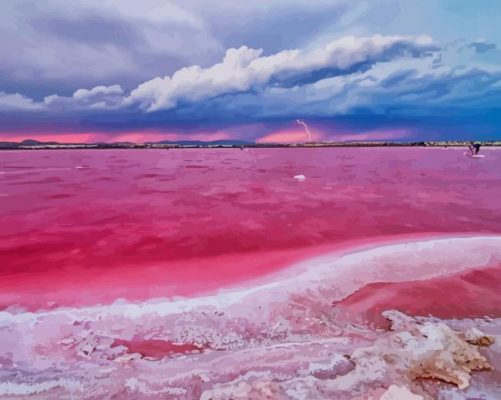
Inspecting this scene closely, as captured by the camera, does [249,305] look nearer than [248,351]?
No

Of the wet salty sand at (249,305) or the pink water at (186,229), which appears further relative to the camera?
the pink water at (186,229)

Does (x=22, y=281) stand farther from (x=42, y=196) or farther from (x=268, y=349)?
(x=42, y=196)

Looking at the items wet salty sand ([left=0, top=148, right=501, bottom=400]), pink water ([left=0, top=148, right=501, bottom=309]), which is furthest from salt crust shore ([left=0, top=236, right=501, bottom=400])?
pink water ([left=0, top=148, right=501, bottom=309])

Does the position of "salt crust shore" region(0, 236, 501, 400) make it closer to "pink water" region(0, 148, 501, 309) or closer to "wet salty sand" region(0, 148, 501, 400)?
"wet salty sand" region(0, 148, 501, 400)

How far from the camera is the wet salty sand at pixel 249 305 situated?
8.53 feet

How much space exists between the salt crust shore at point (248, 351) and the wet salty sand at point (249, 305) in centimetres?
1

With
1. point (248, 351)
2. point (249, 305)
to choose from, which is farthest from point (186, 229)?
point (248, 351)

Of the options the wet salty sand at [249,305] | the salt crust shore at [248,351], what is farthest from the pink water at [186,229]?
the salt crust shore at [248,351]

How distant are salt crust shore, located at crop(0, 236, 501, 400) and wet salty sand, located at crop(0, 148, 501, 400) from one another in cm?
1

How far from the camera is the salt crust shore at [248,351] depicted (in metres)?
2.50

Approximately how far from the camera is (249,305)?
3859mm

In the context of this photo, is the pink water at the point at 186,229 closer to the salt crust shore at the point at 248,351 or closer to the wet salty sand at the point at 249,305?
the wet salty sand at the point at 249,305

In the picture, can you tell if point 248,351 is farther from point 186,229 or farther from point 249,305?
point 186,229

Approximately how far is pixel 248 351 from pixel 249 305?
883 millimetres
